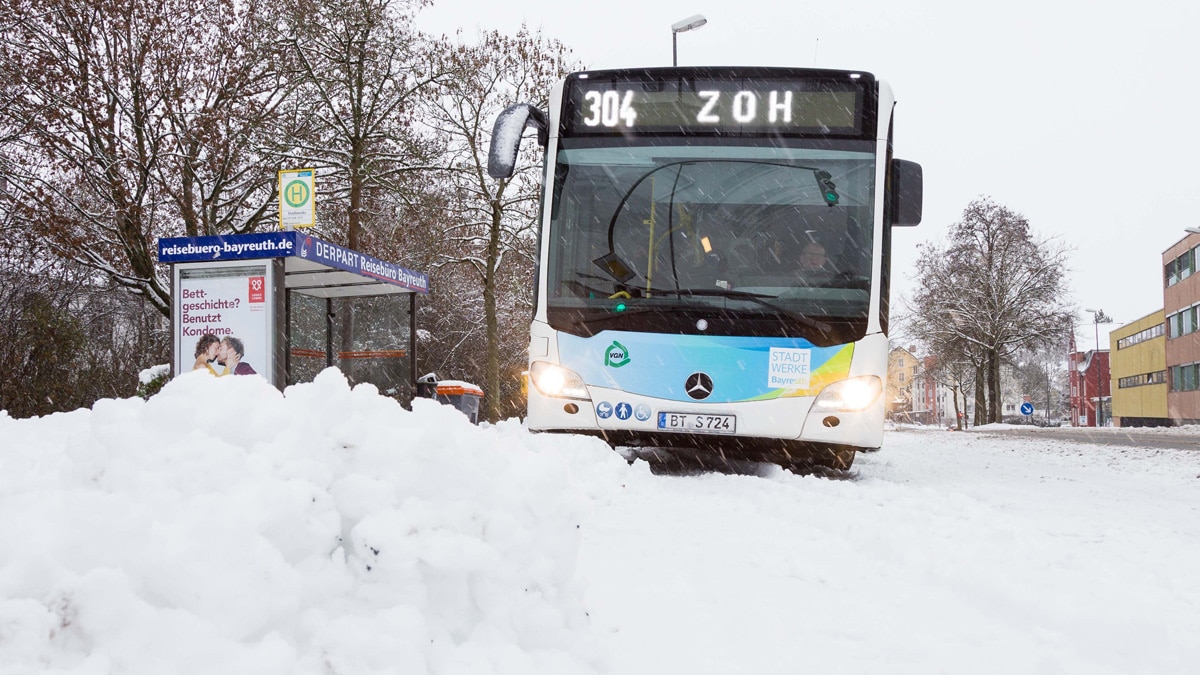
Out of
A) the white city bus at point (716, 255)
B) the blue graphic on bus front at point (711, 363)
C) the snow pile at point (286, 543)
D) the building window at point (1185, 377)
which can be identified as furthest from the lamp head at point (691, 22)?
the building window at point (1185, 377)

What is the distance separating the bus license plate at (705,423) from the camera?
273 inches

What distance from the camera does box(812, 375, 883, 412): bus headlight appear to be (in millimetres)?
6945

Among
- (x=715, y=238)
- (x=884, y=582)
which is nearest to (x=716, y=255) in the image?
(x=715, y=238)

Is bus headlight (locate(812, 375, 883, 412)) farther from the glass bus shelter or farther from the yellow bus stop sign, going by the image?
the yellow bus stop sign

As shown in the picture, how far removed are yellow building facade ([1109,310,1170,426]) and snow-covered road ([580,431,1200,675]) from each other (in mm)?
53915

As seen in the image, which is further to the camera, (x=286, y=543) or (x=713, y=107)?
(x=713, y=107)

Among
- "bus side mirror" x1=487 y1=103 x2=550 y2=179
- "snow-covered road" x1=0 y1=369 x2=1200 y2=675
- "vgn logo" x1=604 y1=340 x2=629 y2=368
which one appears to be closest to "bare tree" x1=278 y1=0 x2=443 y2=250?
"bus side mirror" x1=487 y1=103 x2=550 y2=179

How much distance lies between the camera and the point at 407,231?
19.6 m

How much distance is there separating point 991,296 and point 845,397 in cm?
3835

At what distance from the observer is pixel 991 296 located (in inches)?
1644

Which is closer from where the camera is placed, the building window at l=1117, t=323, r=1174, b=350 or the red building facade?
the building window at l=1117, t=323, r=1174, b=350

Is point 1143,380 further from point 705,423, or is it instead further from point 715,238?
point 705,423

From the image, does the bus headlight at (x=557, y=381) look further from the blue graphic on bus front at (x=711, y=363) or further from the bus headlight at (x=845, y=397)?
the bus headlight at (x=845, y=397)

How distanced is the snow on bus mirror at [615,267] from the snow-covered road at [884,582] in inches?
71.6
